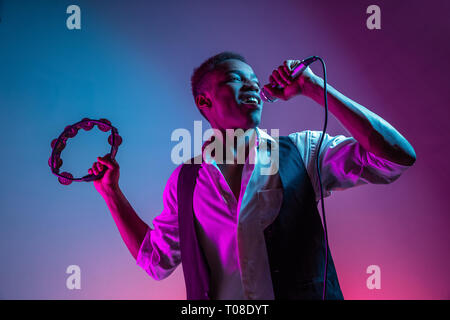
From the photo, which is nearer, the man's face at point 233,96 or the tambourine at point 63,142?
the man's face at point 233,96

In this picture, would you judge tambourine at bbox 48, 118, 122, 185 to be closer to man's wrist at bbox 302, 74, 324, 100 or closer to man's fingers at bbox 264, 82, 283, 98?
man's fingers at bbox 264, 82, 283, 98

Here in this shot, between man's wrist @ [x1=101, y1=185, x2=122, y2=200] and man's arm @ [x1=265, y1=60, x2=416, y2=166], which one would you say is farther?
man's wrist @ [x1=101, y1=185, x2=122, y2=200]

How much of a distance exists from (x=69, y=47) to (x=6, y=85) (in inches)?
15.5

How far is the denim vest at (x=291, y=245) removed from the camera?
1.06 m

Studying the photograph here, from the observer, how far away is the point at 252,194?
1167 mm

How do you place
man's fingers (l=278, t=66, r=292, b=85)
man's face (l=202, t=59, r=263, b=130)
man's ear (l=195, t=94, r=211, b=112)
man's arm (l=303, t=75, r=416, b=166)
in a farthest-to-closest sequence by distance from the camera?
man's ear (l=195, t=94, r=211, b=112), man's face (l=202, t=59, r=263, b=130), man's fingers (l=278, t=66, r=292, b=85), man's arm (l=303, t=75, r=416, b=166)

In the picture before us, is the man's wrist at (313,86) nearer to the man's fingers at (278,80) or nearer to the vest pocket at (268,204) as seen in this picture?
the man's fingers at (278,80)

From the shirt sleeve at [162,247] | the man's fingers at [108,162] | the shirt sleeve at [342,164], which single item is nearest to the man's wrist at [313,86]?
the shirt sleeve at [342,164]

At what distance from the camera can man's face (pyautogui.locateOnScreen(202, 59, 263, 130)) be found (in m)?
1.24

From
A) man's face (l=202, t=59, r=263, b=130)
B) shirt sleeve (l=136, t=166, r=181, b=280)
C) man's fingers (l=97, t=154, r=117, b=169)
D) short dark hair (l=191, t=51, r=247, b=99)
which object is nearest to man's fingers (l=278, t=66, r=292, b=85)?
man's face (l=202, t=59, r=263, b=130)

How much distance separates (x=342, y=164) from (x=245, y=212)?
34 centimetres

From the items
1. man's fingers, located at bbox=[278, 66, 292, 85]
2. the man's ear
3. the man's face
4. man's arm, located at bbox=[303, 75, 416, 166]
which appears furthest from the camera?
the man's ear
